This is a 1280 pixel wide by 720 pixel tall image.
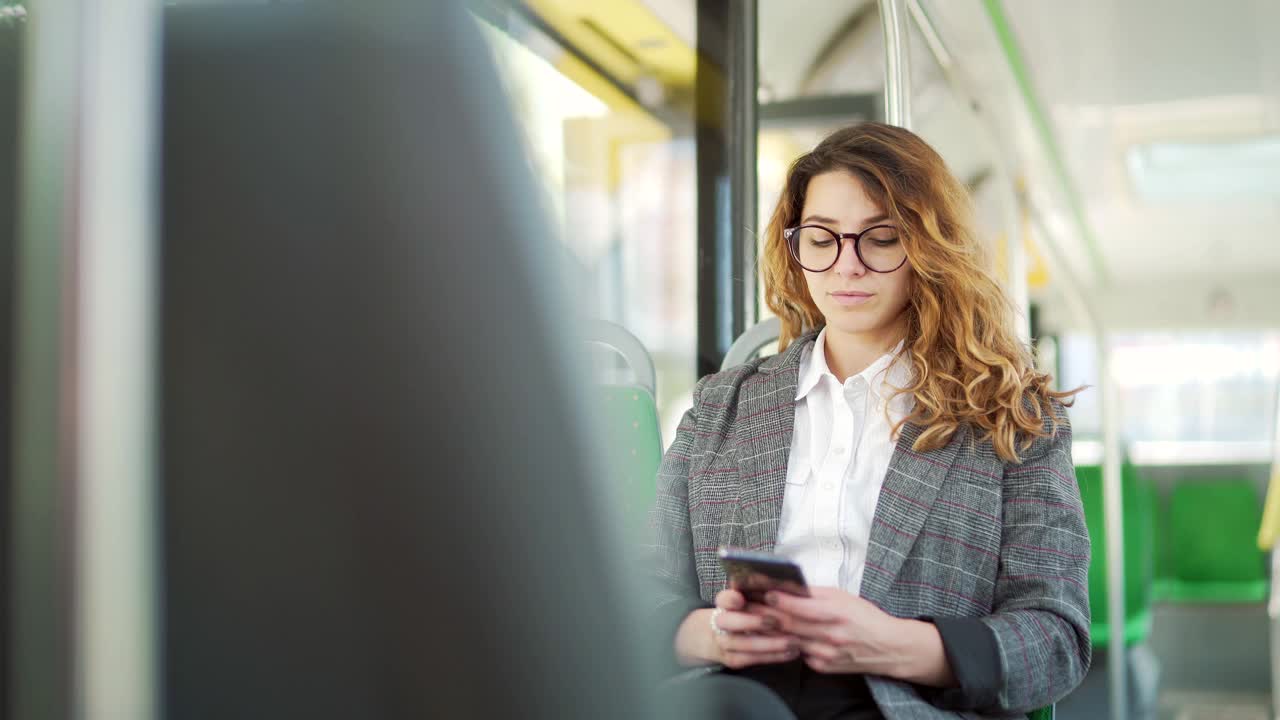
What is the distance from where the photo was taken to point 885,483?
1.24m

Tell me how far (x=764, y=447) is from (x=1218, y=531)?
14.5ft

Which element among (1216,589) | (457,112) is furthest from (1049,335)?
(457,112)

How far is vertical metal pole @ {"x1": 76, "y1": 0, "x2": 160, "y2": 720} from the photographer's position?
19.3 inches

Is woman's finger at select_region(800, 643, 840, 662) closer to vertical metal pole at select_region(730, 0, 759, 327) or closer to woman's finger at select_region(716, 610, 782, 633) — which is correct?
woman's finger at select_region(716, 610, 782, 633)

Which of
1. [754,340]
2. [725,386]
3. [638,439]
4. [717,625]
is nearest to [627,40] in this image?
[754,340]

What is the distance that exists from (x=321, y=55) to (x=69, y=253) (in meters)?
0.15

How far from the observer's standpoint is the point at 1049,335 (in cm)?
723

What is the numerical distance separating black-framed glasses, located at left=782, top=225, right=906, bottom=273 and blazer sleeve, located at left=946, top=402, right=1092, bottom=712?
0.28 metres

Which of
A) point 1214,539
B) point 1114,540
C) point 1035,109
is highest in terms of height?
point 1035,109

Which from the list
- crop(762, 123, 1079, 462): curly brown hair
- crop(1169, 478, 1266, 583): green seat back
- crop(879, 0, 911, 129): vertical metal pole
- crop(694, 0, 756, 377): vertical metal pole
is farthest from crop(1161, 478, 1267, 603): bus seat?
crop(762, 123, 1079, 462): curly brown hair

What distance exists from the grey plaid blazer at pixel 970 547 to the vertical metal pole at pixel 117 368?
752 millimetres

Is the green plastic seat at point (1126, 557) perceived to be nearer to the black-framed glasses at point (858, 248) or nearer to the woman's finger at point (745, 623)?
the black-framed glasses at point (858, 248)

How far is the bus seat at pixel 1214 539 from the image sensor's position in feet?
16.1

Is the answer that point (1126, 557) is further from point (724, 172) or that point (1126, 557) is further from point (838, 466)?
point (838, 466)
